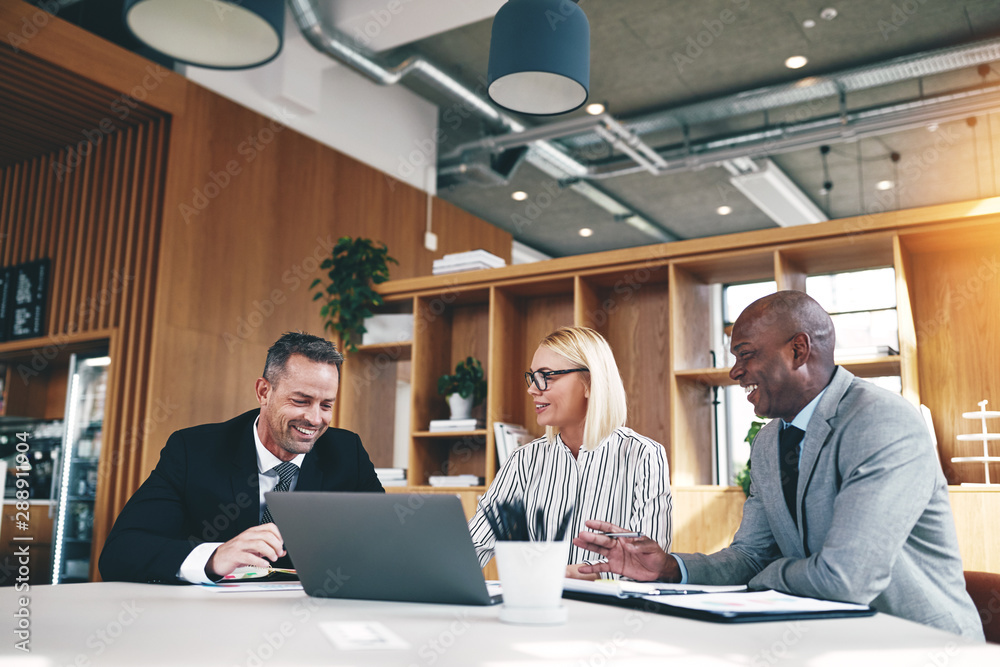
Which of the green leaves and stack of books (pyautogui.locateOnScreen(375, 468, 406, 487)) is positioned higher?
the green leaves

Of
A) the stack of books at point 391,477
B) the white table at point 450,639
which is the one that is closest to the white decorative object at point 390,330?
the stack of books at point 391,477

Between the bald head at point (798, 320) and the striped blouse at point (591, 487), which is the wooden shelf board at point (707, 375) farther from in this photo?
the bald head at point (798, 320)

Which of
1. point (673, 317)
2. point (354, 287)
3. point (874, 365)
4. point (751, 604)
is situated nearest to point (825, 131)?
point (673, 317)

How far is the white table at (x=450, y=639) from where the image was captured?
0.90 m

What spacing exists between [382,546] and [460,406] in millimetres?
3213

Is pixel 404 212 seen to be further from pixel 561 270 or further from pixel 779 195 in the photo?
pixel 779 195

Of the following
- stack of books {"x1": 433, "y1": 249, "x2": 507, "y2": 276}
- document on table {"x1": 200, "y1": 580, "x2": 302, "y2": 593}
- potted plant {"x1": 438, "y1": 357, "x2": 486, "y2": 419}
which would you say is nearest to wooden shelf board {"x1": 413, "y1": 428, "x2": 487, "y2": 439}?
potted plant {"x1": 438, "y1": 357, "x2": 486, "y2": 419}

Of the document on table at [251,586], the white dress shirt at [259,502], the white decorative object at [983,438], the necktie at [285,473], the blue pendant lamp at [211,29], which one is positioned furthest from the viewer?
the white decorative object at [983,438]

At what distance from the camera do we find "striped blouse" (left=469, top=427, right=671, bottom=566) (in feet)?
7.77

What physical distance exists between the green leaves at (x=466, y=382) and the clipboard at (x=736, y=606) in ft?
10.3

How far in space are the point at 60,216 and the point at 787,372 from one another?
5.43m

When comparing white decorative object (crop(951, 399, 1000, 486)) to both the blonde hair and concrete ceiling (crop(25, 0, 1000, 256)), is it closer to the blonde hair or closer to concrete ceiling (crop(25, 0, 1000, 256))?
the blonde hair

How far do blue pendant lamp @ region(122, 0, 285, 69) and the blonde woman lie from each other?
161 centimetres

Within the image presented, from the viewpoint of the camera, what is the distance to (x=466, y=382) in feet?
15.0
